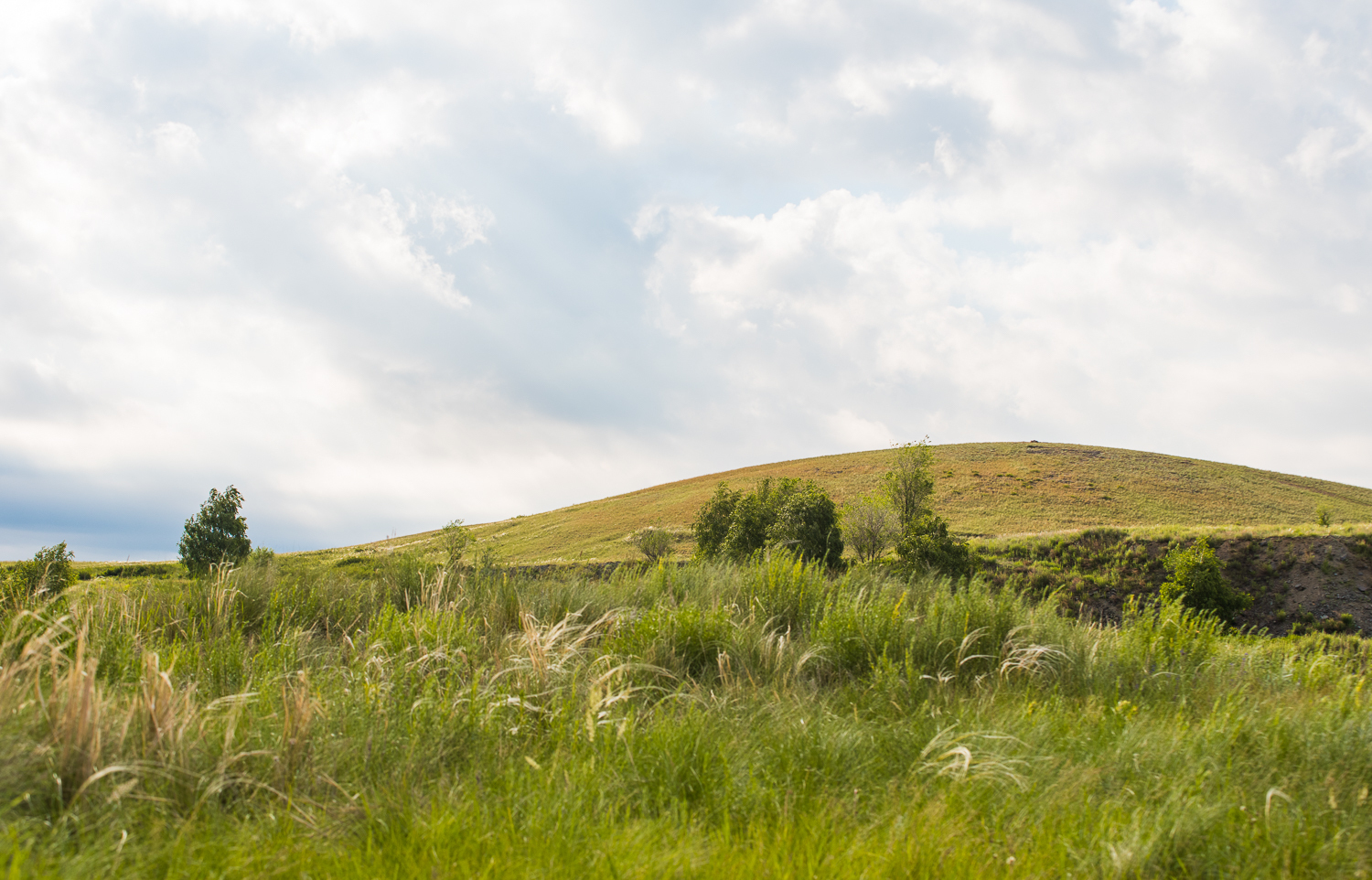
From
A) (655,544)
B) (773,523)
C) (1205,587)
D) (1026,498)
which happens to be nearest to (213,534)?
(655,544)

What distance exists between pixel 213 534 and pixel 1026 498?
53.5 metres

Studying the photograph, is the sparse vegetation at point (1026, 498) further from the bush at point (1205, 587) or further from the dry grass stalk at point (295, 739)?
the dry grass stalk at point (295, 739)

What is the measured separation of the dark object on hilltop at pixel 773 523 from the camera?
1080 inches

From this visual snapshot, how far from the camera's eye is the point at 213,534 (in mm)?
36281

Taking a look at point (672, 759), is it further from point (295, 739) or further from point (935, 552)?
A: point (935, 552)

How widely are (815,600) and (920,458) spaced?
3606cm

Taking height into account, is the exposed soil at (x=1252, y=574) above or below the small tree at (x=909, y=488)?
below

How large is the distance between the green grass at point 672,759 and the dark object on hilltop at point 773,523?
18.8 metres

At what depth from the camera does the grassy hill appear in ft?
152

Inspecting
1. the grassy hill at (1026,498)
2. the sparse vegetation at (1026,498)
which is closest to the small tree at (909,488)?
the sparse vegetation at (1026,498)

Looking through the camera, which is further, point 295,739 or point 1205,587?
point 1205,587

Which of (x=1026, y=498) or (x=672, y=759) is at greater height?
(x=1026, y=498)

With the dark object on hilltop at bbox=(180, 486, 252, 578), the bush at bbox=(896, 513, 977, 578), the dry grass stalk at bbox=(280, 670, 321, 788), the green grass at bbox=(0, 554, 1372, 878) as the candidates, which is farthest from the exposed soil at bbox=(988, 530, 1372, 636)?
the dark object on hilltop at bbox=(180, 486, 252, 578)

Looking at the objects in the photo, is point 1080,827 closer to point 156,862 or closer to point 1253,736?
point 1253,736
